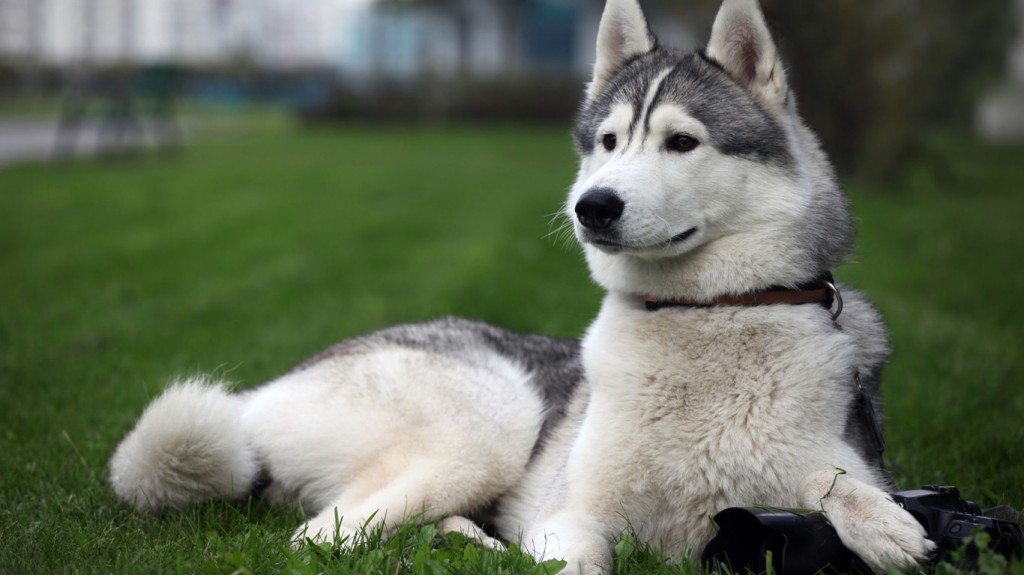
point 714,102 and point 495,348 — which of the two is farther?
point 495,348

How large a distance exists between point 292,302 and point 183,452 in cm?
392

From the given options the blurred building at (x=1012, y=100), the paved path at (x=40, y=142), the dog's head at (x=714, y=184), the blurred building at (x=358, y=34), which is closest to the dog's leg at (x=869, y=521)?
the dog's head at (x=714, y=184)

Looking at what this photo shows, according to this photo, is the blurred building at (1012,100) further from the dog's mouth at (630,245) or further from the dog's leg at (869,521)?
the dog's leg at (869,521)

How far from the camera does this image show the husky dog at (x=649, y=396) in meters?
2.56

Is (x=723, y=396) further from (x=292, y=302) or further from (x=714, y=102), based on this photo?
(x=292, y=302)

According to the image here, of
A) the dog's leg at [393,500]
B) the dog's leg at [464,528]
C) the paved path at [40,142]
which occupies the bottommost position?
the paved path at [40,142]

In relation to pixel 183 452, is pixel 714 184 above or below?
above

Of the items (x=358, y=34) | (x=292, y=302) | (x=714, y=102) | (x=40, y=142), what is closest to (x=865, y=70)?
(x=292, y=302)

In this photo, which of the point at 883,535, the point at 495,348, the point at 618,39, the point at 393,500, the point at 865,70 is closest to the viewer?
the point at 883,535

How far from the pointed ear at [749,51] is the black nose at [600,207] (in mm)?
628

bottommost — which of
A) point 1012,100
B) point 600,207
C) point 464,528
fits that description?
point 1012,100

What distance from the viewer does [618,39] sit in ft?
10.8

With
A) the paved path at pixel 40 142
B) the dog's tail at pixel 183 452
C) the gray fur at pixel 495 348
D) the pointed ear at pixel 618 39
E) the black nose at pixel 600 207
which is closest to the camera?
the black nose at pixel 600 207

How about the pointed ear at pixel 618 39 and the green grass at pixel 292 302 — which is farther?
the pointed ear at pixel 618 39
